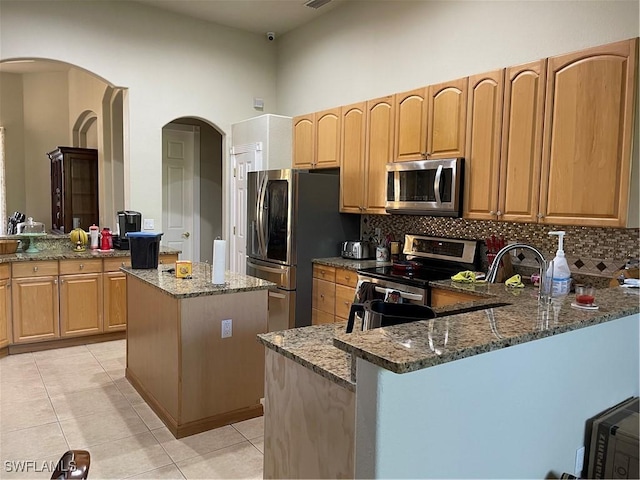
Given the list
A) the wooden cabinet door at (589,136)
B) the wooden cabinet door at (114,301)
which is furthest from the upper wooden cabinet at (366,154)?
the wooden cabinet door at (114,301)

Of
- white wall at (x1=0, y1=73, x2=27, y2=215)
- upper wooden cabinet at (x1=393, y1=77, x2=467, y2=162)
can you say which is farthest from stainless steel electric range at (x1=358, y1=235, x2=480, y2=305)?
white wall at (x1=0, y1=73, x2=27, y2=215)

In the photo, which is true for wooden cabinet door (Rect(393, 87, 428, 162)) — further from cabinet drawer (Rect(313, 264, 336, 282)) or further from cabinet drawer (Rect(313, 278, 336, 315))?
cabinet drawer (Rect(313, 278, 336, 315))

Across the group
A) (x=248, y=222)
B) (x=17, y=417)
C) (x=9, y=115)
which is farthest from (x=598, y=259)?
(x=9, y=115)

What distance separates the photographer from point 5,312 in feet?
13.7

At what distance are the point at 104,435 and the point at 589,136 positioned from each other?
3350 millimetres

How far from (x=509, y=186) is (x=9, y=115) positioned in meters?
8.12

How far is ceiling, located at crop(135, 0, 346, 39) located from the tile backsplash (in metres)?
2.60

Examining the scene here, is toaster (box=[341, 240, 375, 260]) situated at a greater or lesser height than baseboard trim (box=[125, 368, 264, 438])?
greater

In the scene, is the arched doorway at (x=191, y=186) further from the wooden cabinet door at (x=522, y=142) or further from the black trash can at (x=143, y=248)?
the wooden cabinet door at (x=522, y=142)

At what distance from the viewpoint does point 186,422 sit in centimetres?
286

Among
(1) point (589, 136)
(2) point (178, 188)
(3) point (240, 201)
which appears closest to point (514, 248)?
(1) point (589, 136)

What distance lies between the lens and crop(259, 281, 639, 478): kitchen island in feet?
4.00

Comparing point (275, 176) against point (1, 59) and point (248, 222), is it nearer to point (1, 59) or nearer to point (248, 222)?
point (248, 222)

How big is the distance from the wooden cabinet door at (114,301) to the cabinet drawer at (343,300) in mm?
2081
